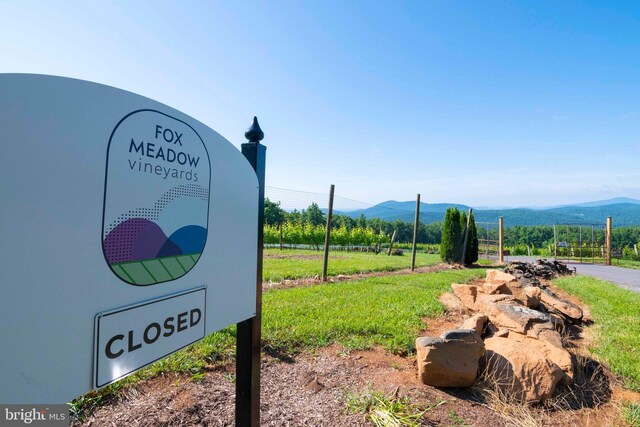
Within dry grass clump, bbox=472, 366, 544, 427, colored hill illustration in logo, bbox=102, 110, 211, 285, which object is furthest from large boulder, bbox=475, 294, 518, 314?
colored hill illustration in logo, bbox=102, 110, 211, 285

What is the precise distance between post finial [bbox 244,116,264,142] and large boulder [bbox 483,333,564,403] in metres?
2.63

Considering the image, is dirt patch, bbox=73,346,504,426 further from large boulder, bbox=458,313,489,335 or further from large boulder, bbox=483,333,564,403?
large boulder, bbox=458,313,489,335

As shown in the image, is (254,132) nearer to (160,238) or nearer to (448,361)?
(160,238)

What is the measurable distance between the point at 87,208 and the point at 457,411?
261cm

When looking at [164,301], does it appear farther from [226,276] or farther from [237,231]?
[237,231]

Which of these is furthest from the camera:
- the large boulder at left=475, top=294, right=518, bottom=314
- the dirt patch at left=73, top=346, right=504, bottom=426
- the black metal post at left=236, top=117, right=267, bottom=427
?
the large boulder at left=475, top=294, right=518, bottom=314

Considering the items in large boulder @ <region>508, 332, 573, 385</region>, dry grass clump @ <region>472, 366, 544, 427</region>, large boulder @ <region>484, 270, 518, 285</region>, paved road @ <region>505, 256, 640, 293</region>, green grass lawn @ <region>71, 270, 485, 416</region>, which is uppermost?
large boulder @ <region>484, 270, 518, 285</region>

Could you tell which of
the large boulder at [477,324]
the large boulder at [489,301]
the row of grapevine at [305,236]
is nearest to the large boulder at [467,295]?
the large boulder at [489,301]

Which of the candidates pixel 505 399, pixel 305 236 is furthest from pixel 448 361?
pixel 305 236

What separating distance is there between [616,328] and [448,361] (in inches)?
149

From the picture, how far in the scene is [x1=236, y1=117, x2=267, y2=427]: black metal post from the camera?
159cm

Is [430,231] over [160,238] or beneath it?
beneath

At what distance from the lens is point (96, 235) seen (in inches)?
34.6

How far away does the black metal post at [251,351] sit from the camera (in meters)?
1.59
